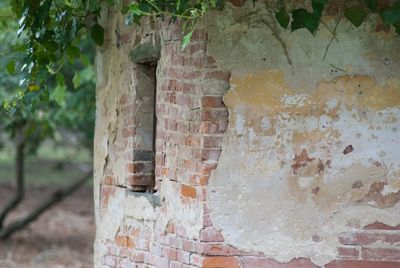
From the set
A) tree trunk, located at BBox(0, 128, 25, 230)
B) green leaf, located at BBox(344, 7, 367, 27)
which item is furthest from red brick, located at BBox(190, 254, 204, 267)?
tree trunk, located at BBox(0, 128, 25, 230)

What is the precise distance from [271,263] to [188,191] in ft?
2.08

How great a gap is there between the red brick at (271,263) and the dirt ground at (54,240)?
7130mm

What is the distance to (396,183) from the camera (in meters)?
4.88

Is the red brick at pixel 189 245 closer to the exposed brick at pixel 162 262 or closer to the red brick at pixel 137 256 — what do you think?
Answer: the exposed brick at pixel 162 262

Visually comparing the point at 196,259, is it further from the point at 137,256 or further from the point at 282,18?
the point at 282,18

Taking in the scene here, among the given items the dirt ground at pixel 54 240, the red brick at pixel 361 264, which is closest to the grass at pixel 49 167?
the dirt ground at pixel 54 240

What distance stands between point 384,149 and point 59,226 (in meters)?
11.2

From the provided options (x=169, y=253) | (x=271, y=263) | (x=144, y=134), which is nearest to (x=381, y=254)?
(x=271, y=263)

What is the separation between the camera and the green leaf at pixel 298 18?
4.70 m

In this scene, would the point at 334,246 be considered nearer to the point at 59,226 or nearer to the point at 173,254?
the point at 173,254

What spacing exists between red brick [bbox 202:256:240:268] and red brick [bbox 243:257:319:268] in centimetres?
6

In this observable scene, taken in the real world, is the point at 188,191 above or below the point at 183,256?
above

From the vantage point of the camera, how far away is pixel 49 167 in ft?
84.1

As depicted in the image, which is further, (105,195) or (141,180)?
(105,195)
